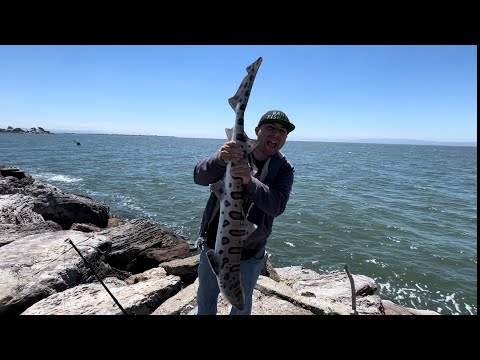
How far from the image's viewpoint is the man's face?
3.30 metres

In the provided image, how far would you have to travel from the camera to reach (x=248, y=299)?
3906mm

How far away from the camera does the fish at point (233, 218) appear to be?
3035 mm

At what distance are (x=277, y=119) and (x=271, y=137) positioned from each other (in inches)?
8.2

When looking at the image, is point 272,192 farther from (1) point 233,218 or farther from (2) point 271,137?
(2) point 271,137

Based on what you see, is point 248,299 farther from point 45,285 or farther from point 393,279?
point 393,279

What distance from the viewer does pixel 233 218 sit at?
126 inches

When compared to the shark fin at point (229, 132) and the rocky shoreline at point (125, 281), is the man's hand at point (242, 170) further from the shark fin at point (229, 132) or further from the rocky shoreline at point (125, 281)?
the rocky shoreline at point (125, 281)

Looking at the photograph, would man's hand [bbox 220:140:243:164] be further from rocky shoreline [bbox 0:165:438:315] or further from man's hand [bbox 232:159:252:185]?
rocky shoreline [bbox 0:165:438:315]

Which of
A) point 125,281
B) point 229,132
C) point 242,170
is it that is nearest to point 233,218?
point 242,170

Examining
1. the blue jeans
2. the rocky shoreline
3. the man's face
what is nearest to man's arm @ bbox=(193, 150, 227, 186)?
the man's face

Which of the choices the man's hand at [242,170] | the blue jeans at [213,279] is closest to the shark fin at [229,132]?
the man's hand at [242,170]

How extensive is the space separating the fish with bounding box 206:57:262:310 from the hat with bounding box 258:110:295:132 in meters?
0.33
